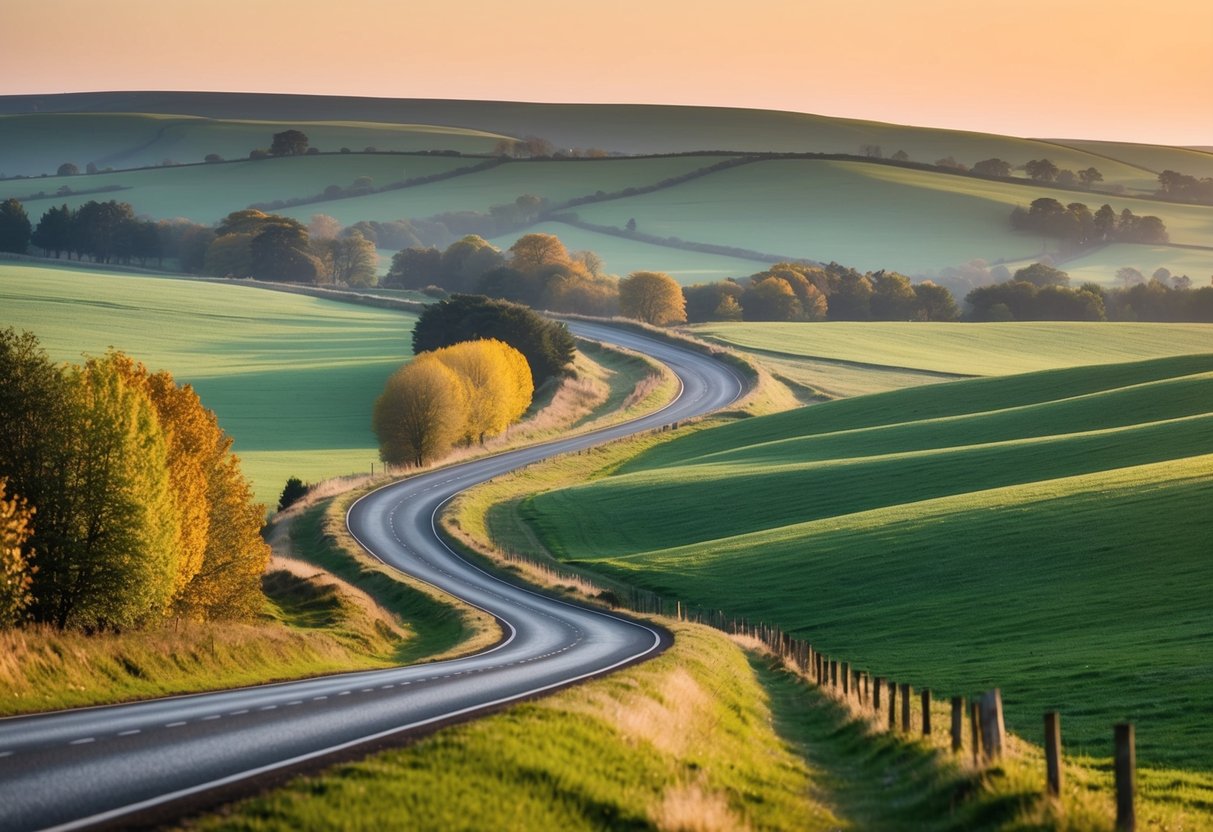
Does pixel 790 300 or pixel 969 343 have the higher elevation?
pixel 790 300

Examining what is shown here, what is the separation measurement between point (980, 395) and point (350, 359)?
6852 cm

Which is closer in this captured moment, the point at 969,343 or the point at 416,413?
the point at 416,413

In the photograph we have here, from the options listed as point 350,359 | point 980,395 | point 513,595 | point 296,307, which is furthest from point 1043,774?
point 296,307

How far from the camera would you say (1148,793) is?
1841 cm

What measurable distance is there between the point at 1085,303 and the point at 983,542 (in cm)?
15679

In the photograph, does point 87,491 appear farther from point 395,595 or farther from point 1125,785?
point 1125,785

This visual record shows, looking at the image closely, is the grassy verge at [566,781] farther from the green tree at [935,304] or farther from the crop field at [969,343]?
the green tree at [935,304]

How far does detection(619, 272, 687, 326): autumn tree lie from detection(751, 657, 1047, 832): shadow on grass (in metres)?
152

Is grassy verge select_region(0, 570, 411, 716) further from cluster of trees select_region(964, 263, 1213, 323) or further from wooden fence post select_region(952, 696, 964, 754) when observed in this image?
cluster of trees select_region(964, 263, 1213, 323)

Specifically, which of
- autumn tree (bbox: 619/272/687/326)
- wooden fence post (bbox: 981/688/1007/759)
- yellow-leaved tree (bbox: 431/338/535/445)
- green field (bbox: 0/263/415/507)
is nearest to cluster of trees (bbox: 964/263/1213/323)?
autumn tree (bbox: 619/272/687/326)

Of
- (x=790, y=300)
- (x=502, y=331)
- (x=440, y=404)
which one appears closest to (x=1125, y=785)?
(x=440, y=404)

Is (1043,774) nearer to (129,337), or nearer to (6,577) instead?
(6,577)

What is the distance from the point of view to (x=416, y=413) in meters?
102

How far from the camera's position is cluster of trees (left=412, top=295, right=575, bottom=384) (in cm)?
13200
